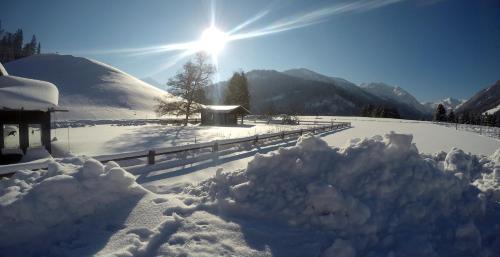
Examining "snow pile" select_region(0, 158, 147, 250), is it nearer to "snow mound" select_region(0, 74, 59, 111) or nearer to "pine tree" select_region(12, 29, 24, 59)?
"snow mound" select_region(0, 74, 59, 111)

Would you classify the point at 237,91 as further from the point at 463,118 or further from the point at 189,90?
the point at 463,118

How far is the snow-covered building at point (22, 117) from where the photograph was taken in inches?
542

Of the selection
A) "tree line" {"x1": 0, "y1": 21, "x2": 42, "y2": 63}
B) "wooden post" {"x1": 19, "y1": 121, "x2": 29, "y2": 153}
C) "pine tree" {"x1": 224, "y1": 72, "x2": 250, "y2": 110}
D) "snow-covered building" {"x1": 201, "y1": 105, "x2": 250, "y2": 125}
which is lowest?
"wooden post" {"x1": 19, "y1": 121, "x2": 29, "y2": 153}

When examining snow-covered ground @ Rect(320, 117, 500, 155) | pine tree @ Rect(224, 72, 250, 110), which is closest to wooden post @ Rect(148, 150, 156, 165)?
snow-covered ground @ Rect(320, 117, 500, 155)

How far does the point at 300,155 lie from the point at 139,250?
3.88 meters

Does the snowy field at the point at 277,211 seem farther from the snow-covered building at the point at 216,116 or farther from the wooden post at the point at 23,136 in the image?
the snow-covered building at the point at 216,116

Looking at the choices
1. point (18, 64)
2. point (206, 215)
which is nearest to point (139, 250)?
point (206, 215)

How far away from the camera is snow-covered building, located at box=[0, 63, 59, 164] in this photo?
45.1 ft

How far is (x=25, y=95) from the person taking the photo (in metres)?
14.3

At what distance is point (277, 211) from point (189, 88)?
132 feet

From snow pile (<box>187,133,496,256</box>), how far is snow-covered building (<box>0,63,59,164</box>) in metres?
12.0

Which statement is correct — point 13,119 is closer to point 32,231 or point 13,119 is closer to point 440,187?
point 32,231

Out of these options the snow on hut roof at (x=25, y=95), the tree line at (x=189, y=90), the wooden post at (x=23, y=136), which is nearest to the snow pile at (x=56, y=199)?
the snow on hut roof at (x=25, y=95)

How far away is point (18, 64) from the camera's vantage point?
11338cm
